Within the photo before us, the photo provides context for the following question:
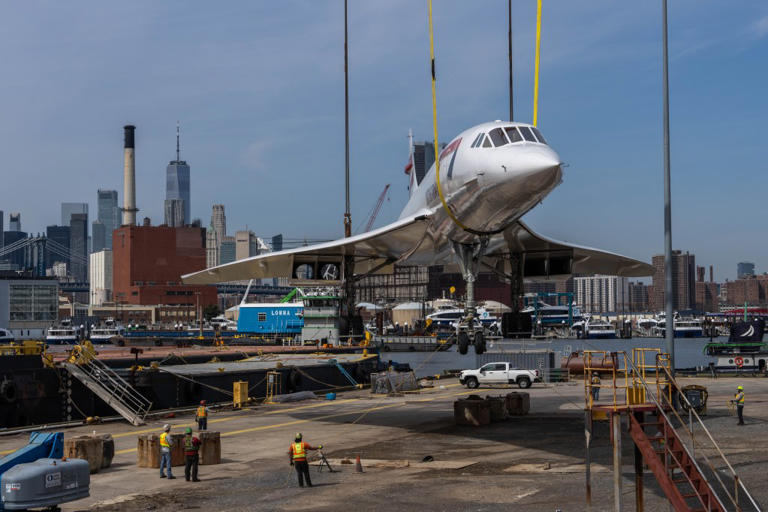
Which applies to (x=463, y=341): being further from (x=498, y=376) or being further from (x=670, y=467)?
(x=498, y=376)

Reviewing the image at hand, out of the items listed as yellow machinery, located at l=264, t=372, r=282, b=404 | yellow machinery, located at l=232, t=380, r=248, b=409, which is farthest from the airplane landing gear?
yellow machinery, located at l=264, t=372, r=282, b=404

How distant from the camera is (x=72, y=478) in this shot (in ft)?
51.2

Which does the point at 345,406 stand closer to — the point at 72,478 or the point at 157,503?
the point at 157,503

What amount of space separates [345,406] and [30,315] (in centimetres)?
10954

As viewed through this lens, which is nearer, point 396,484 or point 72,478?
point 72,478

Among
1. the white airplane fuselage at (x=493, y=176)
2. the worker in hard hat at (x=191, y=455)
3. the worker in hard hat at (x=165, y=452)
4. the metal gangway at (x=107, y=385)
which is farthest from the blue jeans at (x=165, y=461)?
the metal gangway at (x=107, y=385)

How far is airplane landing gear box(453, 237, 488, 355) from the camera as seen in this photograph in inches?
903

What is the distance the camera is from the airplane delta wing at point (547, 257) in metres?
27.4

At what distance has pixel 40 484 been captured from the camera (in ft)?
49.1

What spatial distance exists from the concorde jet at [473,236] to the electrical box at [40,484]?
10989mm

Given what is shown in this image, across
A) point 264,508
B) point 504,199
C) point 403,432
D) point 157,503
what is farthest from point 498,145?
point 403,432

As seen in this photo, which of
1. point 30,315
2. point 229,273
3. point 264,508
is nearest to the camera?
point 264,508

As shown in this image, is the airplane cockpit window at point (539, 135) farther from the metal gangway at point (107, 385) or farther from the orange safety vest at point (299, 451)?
the metal gangway at point (107, 385)

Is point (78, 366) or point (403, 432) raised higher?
point (78, 366)
